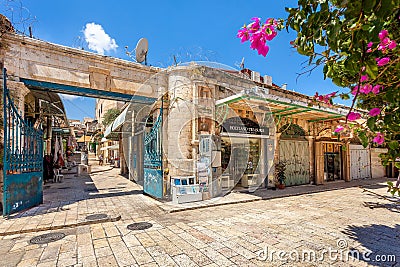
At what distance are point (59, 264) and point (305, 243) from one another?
13.7 feet

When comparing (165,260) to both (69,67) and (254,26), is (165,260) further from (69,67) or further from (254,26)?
(69,67)

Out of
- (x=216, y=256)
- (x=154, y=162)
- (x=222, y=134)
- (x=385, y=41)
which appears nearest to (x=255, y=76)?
(x=222, y=134)

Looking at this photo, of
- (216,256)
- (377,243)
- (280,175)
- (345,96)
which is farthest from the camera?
(280,175)

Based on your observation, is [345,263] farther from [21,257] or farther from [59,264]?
[21,257]

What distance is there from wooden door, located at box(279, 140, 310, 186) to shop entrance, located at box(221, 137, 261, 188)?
1489 millimetres

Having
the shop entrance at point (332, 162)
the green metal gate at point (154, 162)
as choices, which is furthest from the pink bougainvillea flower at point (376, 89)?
the shop entrance at point (332, 162)

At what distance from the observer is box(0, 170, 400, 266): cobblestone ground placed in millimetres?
3647

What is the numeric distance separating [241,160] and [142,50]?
652 centimetres

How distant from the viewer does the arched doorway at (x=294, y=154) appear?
467 inches

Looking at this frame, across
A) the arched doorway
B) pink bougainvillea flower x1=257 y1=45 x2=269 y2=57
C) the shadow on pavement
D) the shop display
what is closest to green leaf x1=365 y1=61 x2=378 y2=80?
pink bougainvillea flower x1=257 y1=45 x2=269 y2=57

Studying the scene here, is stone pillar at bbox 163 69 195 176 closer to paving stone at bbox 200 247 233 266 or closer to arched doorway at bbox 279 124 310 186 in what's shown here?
paving stone at bbox 200 247 233 266

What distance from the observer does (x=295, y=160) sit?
1234 centimetres

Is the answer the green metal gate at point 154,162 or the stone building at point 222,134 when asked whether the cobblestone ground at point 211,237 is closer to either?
the green metal gate at point 154,162

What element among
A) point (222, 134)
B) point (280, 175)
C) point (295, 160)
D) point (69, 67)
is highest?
point (69, 67)
